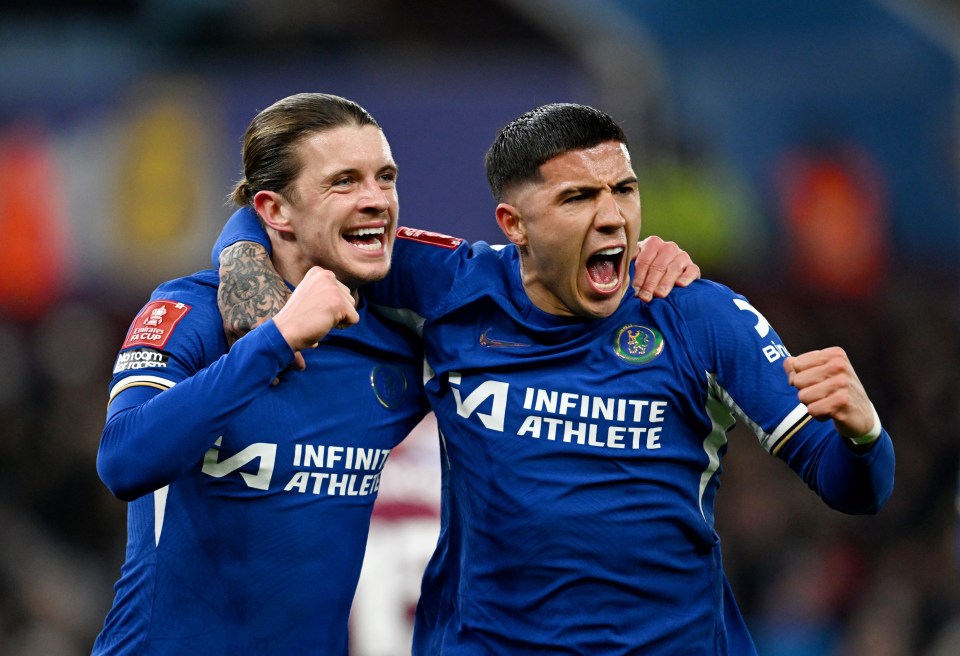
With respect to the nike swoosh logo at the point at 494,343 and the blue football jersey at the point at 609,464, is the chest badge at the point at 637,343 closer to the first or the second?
the blue football jersey at the point at 609,464

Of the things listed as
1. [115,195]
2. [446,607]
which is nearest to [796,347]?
[115,195]

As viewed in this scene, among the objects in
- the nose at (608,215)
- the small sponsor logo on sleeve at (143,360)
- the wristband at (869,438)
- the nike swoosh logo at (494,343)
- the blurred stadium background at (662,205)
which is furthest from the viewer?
the blurred stadium background at (662,205)

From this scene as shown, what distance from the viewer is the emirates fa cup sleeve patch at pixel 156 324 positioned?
4.01 metres

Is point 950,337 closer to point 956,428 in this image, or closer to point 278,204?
point 956,428

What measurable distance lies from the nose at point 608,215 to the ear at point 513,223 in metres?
0.28

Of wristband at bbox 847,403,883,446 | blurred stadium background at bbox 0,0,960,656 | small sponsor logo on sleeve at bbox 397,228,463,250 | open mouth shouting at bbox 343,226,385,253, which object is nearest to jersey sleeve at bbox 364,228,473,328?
small sponsor logo on sleeve at bbox 397,228,463,250

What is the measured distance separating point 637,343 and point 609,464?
35 cm

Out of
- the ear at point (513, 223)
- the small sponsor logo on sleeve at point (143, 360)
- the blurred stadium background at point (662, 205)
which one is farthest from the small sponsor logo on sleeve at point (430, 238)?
the blurred stadium background at point (662, 205)

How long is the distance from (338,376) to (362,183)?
57 cm

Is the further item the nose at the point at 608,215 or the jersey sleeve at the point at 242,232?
the jersey sleeve at the point at 242,232

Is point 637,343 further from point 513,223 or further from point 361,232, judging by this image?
point 361,232

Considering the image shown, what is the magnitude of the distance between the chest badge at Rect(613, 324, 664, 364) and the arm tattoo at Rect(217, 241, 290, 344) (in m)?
0.97

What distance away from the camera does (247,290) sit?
13.7ft

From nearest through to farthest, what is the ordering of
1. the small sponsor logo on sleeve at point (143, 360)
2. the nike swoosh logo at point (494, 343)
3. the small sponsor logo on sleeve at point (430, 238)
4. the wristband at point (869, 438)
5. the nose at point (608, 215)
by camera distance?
the wristband at point (869, 438) < the small sponsor logo on sleeve at point (143, 360) < the nose at point (608, 215) < the nike swoosh logo at point (494, 343) < the small sponsor logo on sleeve at point (430, 238)
